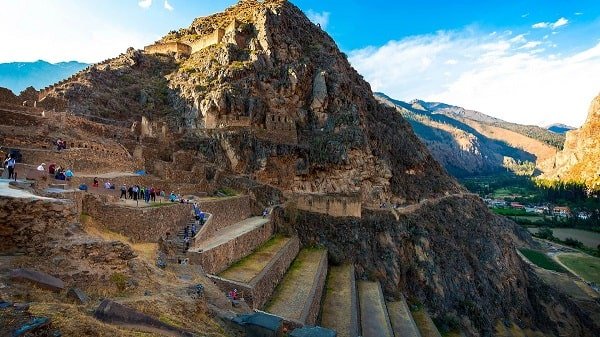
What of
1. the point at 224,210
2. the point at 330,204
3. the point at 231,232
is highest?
the point at 224,210

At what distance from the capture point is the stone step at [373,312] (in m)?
21.8

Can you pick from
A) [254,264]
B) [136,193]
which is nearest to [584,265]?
[254,264]

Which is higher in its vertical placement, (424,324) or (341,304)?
(341,304)

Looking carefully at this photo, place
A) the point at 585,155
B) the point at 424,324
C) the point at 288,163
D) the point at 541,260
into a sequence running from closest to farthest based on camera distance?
the point at 424,324
the point at 288,163
the point at 541,260
the point at 585,155

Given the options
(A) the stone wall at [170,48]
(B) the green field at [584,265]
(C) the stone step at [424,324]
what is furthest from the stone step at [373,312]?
(B) the green field at [584,265]

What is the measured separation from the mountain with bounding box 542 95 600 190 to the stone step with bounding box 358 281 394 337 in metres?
125

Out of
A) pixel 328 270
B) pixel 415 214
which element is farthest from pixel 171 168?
pixel 415 214

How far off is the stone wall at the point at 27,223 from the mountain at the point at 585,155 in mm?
147499

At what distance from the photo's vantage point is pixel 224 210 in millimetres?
26312

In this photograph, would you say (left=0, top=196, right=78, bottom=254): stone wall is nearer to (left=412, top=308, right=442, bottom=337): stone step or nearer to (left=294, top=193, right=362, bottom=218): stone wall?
(left=412, top=308, right=442, bottom=337): stone step

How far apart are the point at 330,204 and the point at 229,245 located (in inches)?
679

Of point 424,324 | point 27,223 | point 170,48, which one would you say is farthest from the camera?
point 170,48

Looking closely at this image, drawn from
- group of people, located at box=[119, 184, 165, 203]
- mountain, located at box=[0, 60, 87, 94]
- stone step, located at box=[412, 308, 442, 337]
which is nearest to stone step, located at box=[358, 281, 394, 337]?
stone step, located at box=[412, 308, 442, 337]

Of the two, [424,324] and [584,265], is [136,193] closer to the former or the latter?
[424,324]
